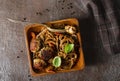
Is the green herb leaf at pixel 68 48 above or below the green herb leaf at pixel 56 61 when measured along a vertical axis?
above

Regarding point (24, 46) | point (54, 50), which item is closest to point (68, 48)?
point (54, 50)

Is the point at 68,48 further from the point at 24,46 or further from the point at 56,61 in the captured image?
the point at 24,46

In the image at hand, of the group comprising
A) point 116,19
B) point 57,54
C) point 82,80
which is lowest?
point 82,80

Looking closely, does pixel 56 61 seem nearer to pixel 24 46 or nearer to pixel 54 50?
pixel 54 50

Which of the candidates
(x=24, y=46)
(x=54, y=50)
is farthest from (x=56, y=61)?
(x=24, y=46)

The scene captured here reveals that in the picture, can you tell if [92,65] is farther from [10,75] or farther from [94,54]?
[10,75]

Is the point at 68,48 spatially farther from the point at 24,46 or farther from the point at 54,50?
the point at 24,46

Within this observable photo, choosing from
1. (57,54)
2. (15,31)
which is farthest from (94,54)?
(15,31)

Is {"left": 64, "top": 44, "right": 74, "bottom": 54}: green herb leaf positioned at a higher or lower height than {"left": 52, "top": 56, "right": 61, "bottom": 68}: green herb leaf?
higher
